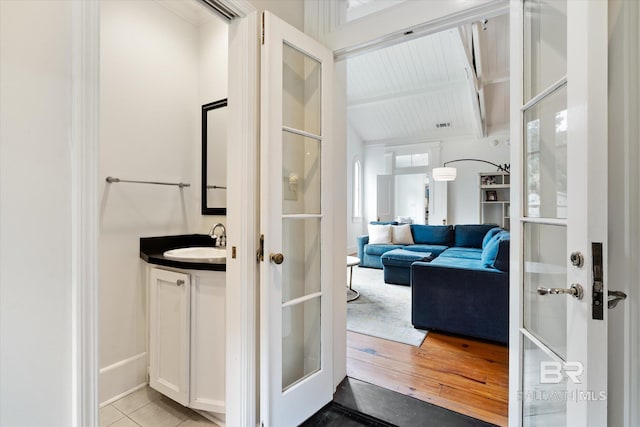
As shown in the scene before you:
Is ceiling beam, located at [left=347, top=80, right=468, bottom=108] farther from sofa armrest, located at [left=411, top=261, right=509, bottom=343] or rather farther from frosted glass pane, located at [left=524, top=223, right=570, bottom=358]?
frosted glass pane, located at [left=524, top=223, right=570, bottom=358]

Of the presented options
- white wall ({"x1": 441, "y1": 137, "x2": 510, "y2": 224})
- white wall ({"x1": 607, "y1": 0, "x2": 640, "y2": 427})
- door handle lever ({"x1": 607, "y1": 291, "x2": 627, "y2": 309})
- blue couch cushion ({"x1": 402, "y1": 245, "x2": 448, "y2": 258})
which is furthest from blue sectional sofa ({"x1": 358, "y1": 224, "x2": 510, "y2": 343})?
white wall ({"x1": 441, "y1": 137, "x2": 510, "y2": 224})

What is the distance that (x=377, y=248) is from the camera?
5805 mm

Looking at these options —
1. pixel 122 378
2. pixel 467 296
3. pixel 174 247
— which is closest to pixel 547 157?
pixel 467 296

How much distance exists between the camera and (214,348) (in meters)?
1.68

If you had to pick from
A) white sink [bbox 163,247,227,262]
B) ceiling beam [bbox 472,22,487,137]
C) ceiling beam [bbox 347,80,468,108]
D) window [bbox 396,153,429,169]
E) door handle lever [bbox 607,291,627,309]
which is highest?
ceiling beam [bbox 347,80,468,108]

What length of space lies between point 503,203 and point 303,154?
21.4ft

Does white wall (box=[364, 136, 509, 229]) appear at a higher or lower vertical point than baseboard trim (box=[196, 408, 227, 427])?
higher

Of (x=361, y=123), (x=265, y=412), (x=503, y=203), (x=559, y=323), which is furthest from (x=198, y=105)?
(x=503, y=203)

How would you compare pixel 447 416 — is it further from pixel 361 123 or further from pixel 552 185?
pixel 361 123

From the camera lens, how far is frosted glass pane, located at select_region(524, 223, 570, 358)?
109 cm

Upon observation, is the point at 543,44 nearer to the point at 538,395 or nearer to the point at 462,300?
the point at 538,395

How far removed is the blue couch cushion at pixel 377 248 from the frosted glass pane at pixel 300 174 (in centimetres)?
417

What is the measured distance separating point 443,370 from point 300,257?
1.46m

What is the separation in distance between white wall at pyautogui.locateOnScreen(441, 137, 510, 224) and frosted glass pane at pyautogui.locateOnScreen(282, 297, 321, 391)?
20.4ft
